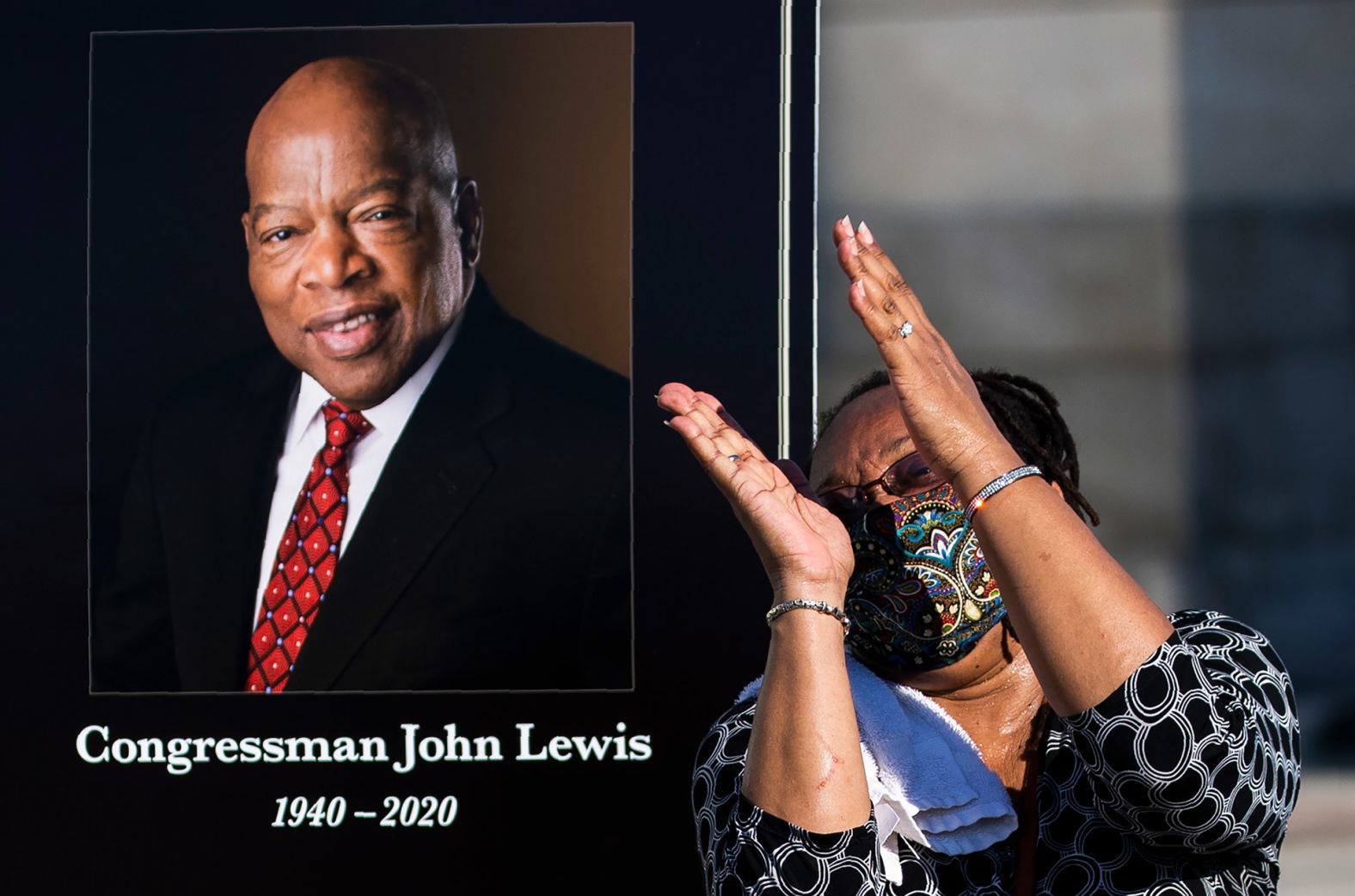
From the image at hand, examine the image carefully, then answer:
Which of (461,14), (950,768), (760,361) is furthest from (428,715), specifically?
(461,14)

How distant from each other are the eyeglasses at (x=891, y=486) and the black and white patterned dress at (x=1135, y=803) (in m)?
0.28

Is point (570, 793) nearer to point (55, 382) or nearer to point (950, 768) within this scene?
point (950, 768)

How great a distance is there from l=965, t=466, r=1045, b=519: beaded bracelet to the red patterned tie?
123 centimetres

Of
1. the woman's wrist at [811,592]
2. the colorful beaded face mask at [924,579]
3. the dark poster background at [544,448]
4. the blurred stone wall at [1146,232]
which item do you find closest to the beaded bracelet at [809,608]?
the woman's wrist at [811,592]

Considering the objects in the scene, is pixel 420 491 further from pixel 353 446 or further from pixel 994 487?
pixel 994 487

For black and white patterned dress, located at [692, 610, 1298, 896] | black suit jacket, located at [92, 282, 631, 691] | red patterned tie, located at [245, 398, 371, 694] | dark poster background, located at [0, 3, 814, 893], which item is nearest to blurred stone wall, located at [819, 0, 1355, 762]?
dark poster background, located at [0, 3, 814, 893]

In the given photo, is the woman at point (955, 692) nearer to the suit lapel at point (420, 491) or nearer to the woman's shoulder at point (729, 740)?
the woman's shoulder at point (729, 740)

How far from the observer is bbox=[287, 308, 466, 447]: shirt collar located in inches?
98.1

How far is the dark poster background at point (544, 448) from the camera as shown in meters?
2.41

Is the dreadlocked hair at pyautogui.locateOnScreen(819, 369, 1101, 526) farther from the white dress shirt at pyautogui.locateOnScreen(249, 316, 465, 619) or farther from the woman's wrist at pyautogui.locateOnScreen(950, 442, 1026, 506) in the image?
the white dress shirt at pyautogui.locateOnScreen(249, 316, 465, 619)

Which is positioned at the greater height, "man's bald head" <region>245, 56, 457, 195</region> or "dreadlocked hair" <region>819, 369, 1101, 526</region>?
"man's bald head" <region>245, 56, 457, 195</region>

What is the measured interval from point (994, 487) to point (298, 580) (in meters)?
1.30

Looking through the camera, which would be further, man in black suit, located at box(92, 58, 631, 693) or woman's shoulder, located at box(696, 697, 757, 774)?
man in black suit, located at box(92, 58, 631, 693)

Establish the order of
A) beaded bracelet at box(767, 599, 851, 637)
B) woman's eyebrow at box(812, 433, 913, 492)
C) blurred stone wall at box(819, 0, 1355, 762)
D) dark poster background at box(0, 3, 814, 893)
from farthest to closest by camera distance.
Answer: blurred stone wall at box(819, 0, 1355, 762) < dark poster background at box(0, 3, 814, 893) < woman's eyebrow at box(812, 433, 913, 492) < beaded bracelet at box(767, 599, 851, 637)
